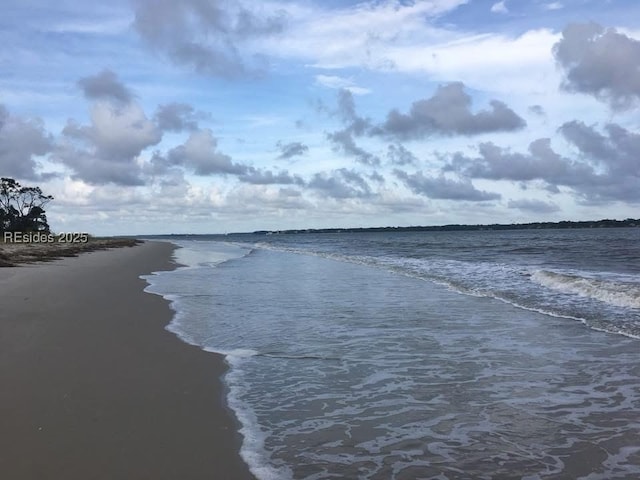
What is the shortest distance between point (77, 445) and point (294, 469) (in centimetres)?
203

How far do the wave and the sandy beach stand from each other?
12.4 meters

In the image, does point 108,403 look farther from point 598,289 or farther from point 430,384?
point 598,289

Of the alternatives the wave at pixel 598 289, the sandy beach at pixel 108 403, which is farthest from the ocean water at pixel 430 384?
the sandy beach at pixel 108 403

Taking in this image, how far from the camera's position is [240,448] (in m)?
5.16

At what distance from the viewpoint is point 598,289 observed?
1758 centimetres

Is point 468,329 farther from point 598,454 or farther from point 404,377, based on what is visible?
point 598,454

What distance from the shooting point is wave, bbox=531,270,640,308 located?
50.8 feet

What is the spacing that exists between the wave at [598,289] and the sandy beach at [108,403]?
12.4 m

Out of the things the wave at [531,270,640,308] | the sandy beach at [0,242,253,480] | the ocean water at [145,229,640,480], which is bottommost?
the ocean water at [145,229,640,480]

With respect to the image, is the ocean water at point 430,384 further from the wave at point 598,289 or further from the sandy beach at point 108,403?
the sandy beach at point 108,403

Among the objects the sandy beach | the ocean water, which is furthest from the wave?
the sandy beach

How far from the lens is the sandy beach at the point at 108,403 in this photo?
464 centimetres

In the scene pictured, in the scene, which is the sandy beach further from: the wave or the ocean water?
the wave

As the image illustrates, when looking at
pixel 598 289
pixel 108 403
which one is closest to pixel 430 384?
pixel 108 403
